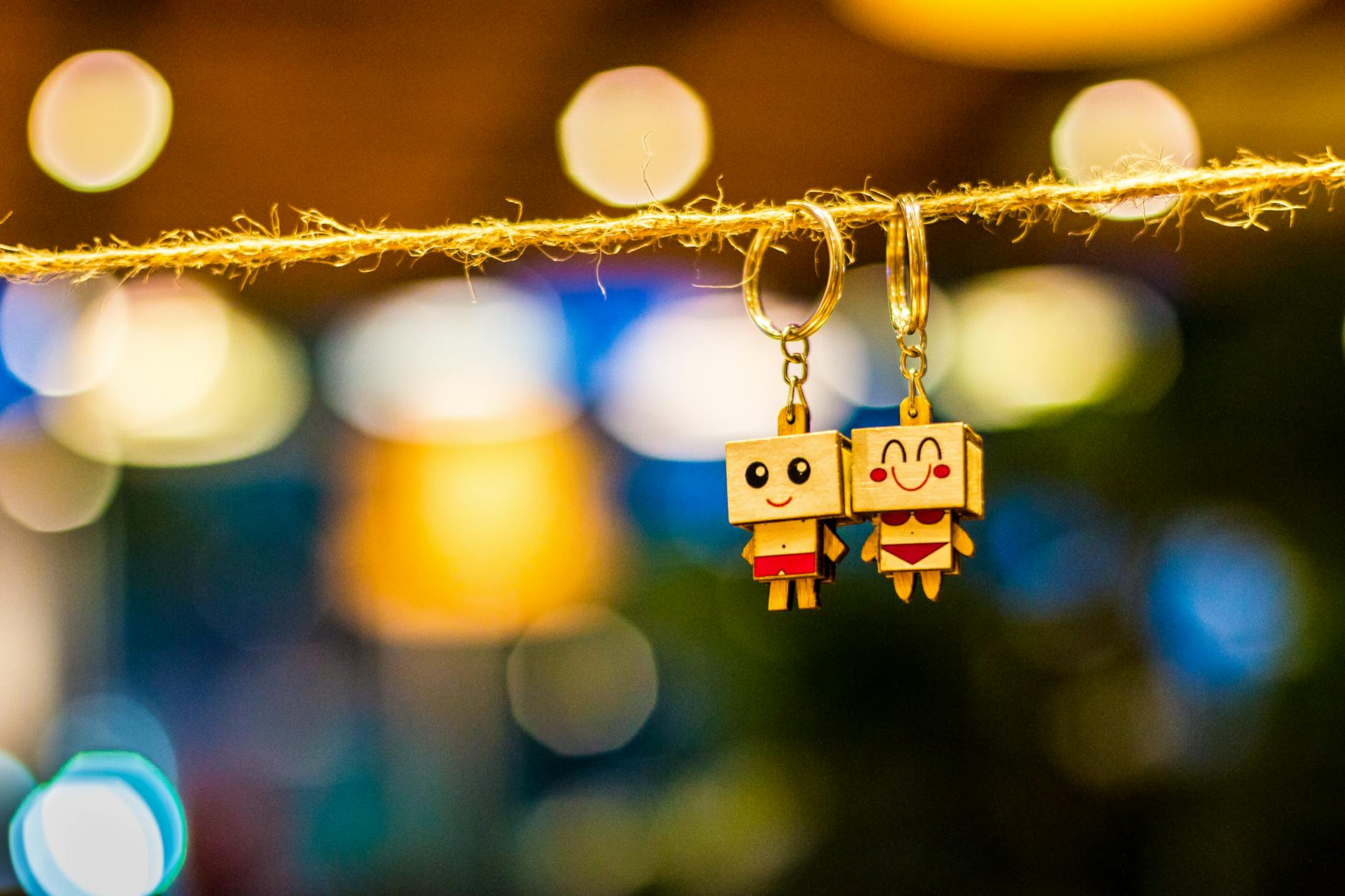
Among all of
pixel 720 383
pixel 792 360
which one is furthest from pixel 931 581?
pixel 720 383

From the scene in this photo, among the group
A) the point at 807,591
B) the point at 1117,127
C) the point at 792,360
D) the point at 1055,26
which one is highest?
the point at 1055,26

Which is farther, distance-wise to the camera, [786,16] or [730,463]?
[786,16]

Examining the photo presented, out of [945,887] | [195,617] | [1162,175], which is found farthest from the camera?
[195,617]

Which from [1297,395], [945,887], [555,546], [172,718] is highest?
[1297,395]

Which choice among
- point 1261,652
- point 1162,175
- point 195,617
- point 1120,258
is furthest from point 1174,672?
point 195,617

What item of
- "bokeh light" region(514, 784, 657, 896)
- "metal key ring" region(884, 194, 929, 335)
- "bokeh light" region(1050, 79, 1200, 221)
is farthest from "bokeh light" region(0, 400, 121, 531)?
"metal key ring" region(884, 194, 929, 335)

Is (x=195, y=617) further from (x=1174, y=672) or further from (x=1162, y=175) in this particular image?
(x=1162, y=175)

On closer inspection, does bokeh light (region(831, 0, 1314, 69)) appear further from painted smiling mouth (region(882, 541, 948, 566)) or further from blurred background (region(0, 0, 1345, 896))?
painted smiling mouth (region(882, 541, 948, 566))

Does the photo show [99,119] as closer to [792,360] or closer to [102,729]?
[102,729]
